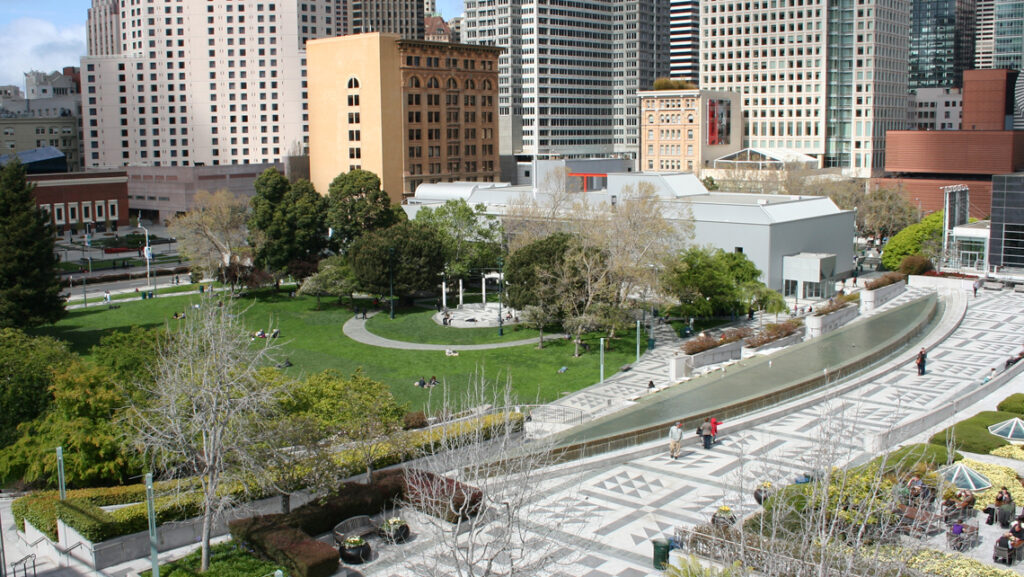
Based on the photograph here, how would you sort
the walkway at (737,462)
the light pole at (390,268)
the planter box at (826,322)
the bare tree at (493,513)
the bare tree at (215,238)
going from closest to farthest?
the bare tree at (493,513)
the walkway at (737,462)
the planter box at (826,322)
the light pole at (390,268)
the bare tree at (215,238)

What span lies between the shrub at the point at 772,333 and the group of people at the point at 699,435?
772 inches

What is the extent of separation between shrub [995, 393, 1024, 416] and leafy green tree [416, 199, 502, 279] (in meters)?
44.0

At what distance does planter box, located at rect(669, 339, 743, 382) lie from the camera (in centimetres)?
5444

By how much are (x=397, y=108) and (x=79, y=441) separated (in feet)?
280

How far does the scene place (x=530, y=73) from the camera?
184875 mm

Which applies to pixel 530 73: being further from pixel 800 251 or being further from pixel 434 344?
pixel 434 344

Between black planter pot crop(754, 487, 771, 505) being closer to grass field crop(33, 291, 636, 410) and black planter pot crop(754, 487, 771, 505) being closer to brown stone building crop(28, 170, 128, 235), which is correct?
grass field crop(33, 291, 636, 410)

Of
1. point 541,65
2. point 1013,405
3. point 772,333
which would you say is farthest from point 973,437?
point 541,65

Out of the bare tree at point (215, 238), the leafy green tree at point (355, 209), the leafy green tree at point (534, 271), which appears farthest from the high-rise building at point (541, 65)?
the leafy green tree at point (534, 271)

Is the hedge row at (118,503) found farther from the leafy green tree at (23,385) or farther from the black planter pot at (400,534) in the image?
the leafy green tree at (23,385)

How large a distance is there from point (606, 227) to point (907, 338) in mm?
20755

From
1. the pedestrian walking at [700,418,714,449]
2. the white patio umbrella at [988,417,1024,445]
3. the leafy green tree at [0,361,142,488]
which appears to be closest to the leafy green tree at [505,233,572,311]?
the pedestrian walking at [700,418,714,449]

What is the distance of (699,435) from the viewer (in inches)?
1567

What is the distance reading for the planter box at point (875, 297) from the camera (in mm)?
73500
